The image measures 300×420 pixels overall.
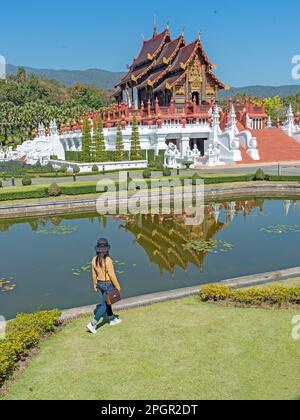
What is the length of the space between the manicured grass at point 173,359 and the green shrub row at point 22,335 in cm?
23

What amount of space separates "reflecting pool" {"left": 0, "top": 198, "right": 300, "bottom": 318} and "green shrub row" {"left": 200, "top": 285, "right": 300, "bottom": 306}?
2.45 metres

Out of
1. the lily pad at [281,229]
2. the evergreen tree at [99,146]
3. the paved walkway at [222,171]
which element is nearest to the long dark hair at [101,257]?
the lily pad at [281,229]

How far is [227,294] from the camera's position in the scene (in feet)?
29.4

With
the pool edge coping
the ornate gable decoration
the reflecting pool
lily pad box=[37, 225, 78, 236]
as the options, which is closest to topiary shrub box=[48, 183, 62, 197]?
the pool edge coping

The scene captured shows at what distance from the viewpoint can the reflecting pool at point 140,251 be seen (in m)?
11.5

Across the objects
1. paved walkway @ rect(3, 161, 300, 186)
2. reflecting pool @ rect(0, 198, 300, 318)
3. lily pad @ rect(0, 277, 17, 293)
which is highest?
paved walkway @ rect(3, 161, 300, 186)

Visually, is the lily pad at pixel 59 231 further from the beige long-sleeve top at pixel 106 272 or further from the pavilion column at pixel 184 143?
the pavilion column at pixel 184 143

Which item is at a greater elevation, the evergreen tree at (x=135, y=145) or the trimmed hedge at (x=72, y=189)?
the evergreen tree at (x=135, y=145)

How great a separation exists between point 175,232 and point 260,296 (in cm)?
A: 901

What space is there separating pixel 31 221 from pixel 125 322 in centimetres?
1410

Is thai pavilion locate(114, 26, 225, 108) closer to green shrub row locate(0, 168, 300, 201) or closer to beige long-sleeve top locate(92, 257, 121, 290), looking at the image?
green shrub row locate(0, 168, 300, 201)

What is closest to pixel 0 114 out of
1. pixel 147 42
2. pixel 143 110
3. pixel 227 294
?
pixel 147 42

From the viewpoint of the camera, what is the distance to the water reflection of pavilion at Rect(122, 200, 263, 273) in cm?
1397
